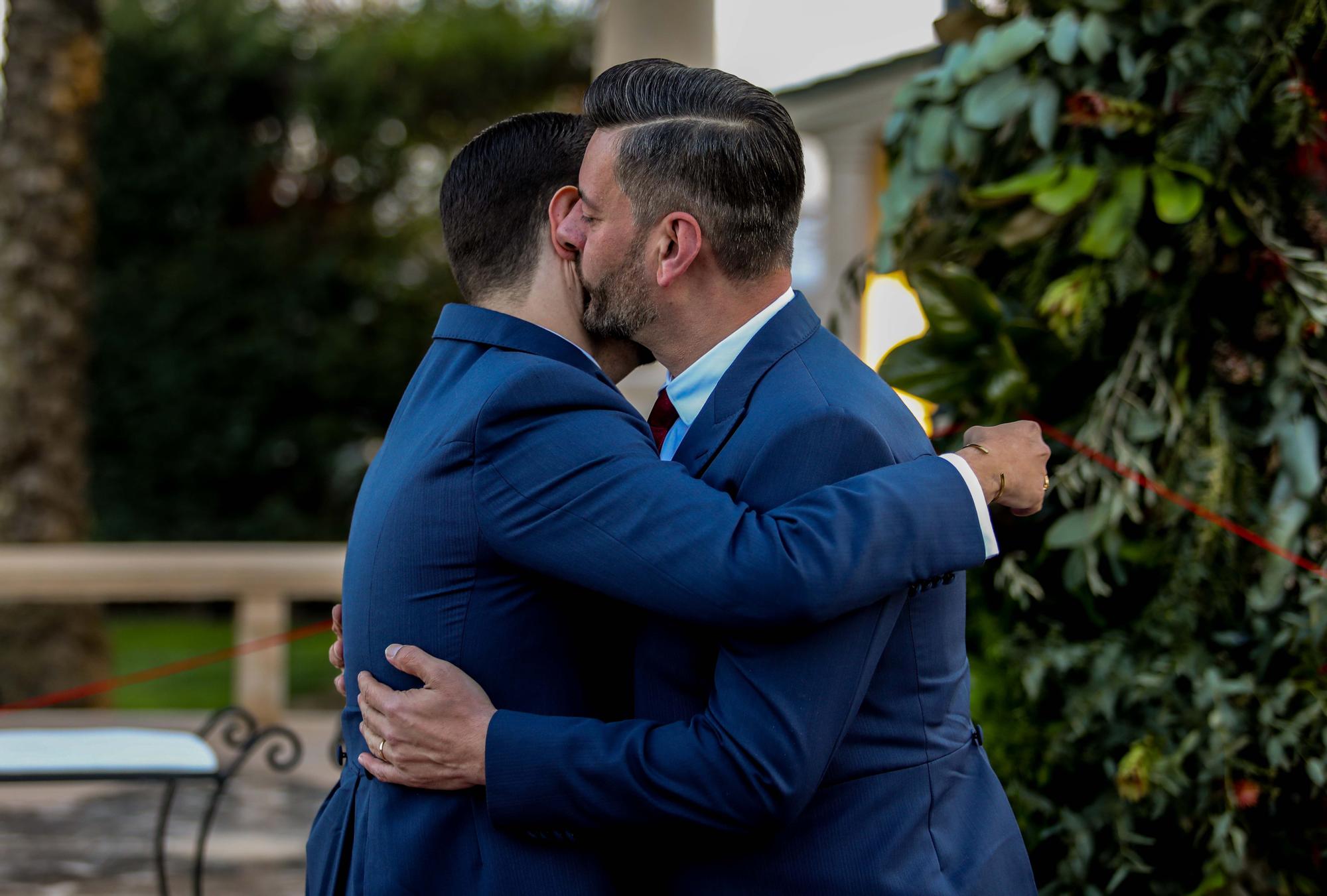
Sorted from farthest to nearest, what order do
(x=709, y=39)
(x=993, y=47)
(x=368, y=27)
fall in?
(x=368, y=27) < (x=709, y=39) < (x=993, y=47)

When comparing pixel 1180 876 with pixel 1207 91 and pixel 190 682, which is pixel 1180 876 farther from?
pixel 190 682

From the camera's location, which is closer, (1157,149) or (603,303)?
(603,303)

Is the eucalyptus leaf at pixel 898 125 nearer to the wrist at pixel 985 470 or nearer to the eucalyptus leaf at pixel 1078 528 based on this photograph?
the eucalyptus leaf at pixel 1078 528

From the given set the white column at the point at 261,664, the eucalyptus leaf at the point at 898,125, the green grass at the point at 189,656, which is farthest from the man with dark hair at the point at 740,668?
the green grass at the point at 189,656

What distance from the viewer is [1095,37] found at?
2482mm

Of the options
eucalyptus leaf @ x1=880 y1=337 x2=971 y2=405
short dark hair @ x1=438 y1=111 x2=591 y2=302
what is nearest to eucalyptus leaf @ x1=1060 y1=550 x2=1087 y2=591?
eucalyptus leaf @ x1=880 y1=337 x2=971 y2=405

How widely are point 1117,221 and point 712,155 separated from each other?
1.10 m

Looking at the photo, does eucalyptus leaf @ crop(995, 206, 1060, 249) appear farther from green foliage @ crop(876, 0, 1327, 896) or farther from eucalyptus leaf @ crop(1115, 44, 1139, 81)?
eucalyptus leaf @ crop(1115, 44, 1139, 81)

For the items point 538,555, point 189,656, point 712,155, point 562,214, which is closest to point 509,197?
point 562,214

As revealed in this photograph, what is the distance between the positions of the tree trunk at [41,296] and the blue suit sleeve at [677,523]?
6120mm

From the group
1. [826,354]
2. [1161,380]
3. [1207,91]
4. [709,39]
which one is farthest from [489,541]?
[709,39]

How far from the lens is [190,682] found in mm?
10328

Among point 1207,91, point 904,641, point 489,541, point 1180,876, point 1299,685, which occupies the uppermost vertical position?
point 1207,91

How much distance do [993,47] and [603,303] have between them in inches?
49.7
